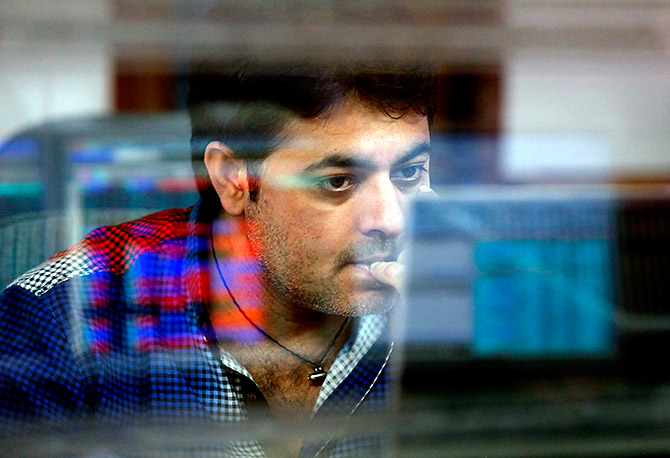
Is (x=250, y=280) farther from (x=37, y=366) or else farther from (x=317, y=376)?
(x=37, y=366)

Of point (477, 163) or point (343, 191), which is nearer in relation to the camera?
point (343, 191)

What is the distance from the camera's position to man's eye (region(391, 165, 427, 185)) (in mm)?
1405

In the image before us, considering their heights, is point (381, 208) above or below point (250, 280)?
above

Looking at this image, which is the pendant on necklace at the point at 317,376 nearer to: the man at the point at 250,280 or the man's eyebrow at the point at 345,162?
the man at the point at 250,280

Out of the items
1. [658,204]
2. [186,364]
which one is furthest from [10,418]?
[658,204]

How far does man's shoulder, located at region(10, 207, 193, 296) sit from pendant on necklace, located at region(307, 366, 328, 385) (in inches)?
14.8

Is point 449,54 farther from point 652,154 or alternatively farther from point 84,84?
point 84,84

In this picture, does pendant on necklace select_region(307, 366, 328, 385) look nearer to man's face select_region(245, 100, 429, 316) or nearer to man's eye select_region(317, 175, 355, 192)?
man's face select_region(245, 100, 429, 316)

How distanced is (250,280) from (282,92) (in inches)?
15.3

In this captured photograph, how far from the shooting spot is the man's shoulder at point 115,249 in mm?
1503

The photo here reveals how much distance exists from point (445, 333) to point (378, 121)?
1.44ft

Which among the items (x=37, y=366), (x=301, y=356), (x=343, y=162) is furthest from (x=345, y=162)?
(x=37, y=366)

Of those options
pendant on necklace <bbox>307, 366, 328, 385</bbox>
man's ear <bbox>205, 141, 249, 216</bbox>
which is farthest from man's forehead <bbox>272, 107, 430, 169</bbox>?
pendant on necklace <bbox>307, 366, 328, 385</bbox>

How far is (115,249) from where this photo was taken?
153 centimetres
